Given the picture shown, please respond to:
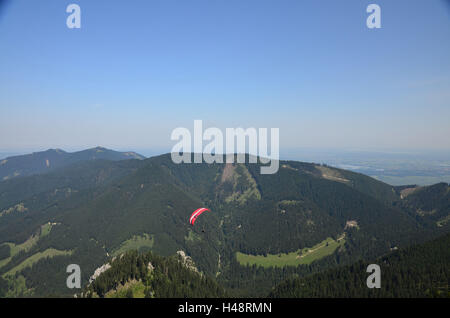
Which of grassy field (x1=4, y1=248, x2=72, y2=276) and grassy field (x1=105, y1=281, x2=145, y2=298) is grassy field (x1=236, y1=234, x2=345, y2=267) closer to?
grassy field (x1=105, y1=281, x2=145, y2=298)

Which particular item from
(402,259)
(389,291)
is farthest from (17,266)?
(402,259)

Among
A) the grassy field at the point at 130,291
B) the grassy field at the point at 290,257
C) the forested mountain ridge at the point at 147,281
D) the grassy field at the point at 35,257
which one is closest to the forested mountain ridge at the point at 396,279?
the forested mountain ridge at the point at 147,281

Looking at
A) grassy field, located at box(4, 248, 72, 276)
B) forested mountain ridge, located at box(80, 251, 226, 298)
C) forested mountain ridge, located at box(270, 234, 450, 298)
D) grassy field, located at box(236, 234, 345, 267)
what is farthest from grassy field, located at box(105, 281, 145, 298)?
grassy field, located at box(4, 248, 72, 276)

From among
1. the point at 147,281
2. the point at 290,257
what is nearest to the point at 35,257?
the point at 147,281
